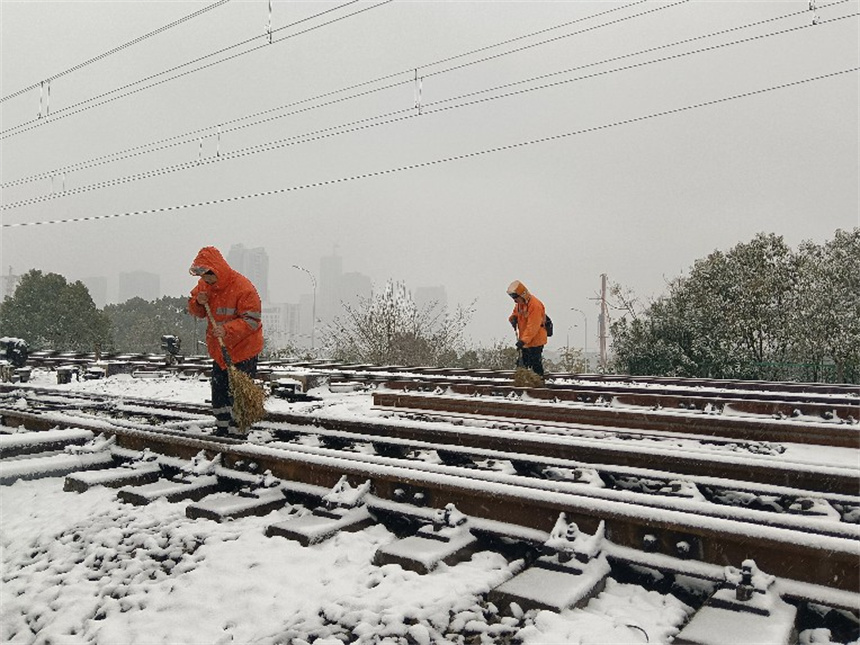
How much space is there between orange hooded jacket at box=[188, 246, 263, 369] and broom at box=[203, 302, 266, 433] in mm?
70

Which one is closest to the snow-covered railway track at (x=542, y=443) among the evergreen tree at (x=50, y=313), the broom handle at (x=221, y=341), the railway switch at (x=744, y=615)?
the broom handle at (x=221, y=341)

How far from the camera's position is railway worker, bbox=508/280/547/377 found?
1059cm

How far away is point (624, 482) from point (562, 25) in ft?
34.8

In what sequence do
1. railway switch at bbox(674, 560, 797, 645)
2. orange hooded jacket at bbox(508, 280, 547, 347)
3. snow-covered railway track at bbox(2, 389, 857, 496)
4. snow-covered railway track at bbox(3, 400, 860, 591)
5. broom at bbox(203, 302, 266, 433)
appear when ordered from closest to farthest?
railway switch at bbox(674, 560, 797, 645)
snow-covered railway track at bbox(3, 400, 860, 591)
snow-covered railway track at bbox(2, 389, 857, 496)
broom at bbox(203, 302, 266, 433)
orange hooded jacket at bbox(508, 280, 547, 347)

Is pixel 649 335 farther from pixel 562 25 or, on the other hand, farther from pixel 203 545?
pixel 203 545

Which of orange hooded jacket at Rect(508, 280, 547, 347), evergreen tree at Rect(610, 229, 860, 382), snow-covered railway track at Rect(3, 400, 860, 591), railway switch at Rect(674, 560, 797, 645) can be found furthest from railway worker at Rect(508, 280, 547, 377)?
evergreen tree at Rect(610, 229, 860, 382)

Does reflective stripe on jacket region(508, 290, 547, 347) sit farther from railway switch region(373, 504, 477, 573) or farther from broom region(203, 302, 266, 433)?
railway switch region(373, 504, 477, 573)

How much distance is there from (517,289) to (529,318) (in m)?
0.54

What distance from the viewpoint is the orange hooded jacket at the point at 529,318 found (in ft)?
34.7

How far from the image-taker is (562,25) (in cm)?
1234

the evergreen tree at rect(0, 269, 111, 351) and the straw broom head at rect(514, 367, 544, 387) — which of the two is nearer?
the straw broom head at rect(514, 367, 544, 387)

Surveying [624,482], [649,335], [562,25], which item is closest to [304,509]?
[624,482]

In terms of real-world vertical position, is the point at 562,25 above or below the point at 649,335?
above

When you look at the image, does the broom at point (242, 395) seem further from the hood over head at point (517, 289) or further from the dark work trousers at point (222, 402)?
Result: the hood over head at point (517, 289)
